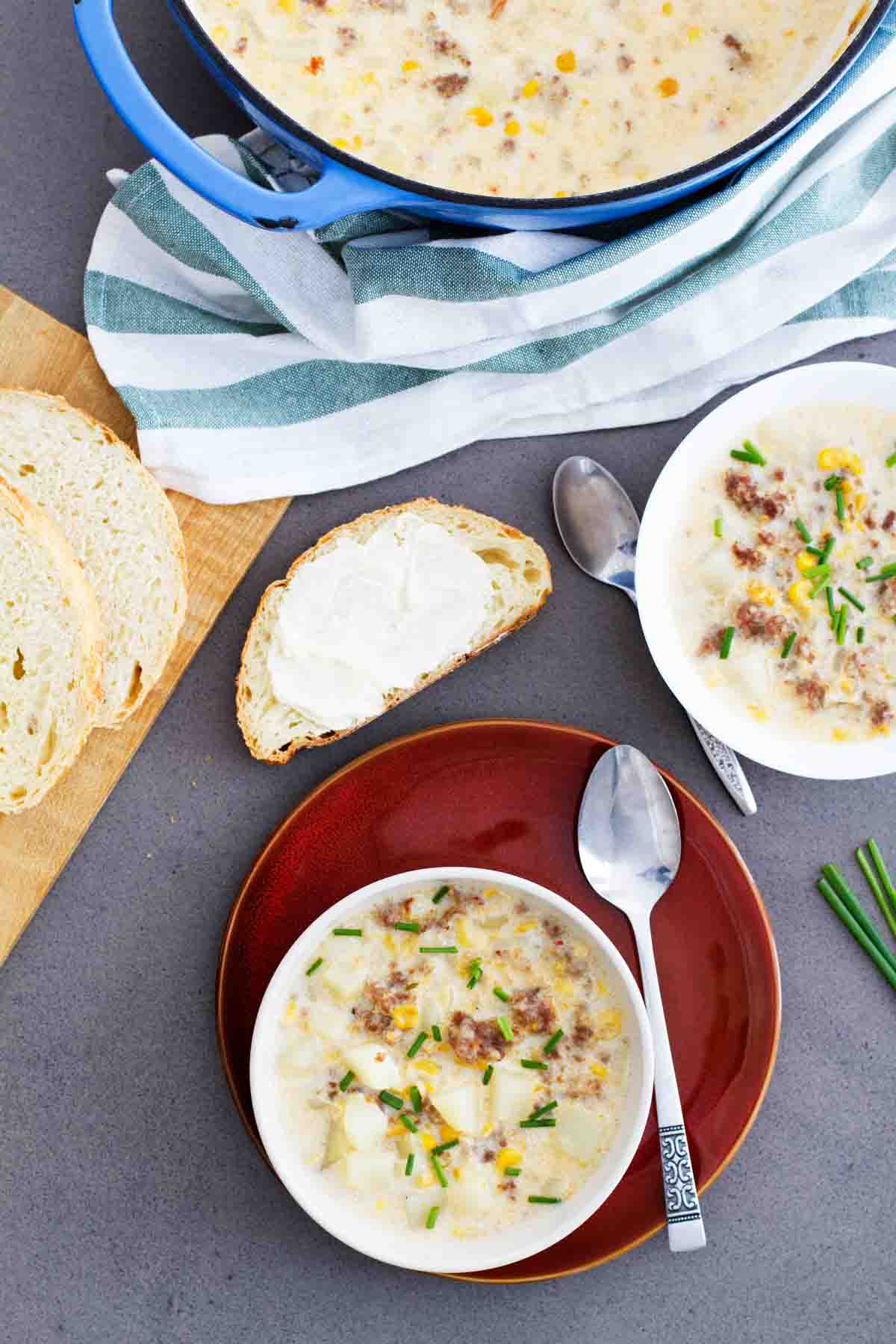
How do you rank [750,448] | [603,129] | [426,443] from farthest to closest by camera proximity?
[426,443], [750,448], [603,129]

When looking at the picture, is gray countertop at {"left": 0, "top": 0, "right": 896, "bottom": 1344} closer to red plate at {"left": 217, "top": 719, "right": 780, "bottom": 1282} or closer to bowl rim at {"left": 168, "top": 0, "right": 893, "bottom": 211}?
red plate at {"left": 217, "top": 719, "right": 780, "bottom": 1282}

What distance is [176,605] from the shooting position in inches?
85.4

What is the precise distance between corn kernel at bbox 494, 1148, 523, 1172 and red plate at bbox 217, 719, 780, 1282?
0.25m

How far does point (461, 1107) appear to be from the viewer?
2023 mm

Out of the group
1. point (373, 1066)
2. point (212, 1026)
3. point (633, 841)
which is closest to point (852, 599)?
point (633, 841)

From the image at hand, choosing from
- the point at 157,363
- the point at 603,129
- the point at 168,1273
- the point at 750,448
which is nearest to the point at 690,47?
the point at 603,129

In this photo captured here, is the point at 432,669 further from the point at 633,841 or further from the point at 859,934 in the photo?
the point at 859,934

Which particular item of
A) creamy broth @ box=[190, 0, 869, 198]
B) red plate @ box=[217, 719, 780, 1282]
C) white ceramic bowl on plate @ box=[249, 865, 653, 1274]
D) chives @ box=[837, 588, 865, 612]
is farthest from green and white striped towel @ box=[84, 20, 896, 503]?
white ceramic bowl on plate @ box=[249, 865, 653, 1274]

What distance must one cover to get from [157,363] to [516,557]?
748mm

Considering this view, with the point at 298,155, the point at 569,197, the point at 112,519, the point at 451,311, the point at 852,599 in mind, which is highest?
the point at 298,155

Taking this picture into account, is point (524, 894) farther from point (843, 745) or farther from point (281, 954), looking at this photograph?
point (843, 745)

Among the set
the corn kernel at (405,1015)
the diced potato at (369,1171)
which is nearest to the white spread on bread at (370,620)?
the corn kernel at (405,1015)

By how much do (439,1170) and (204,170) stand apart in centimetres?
162

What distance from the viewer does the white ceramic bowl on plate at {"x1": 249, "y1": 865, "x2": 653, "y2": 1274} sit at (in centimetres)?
195
